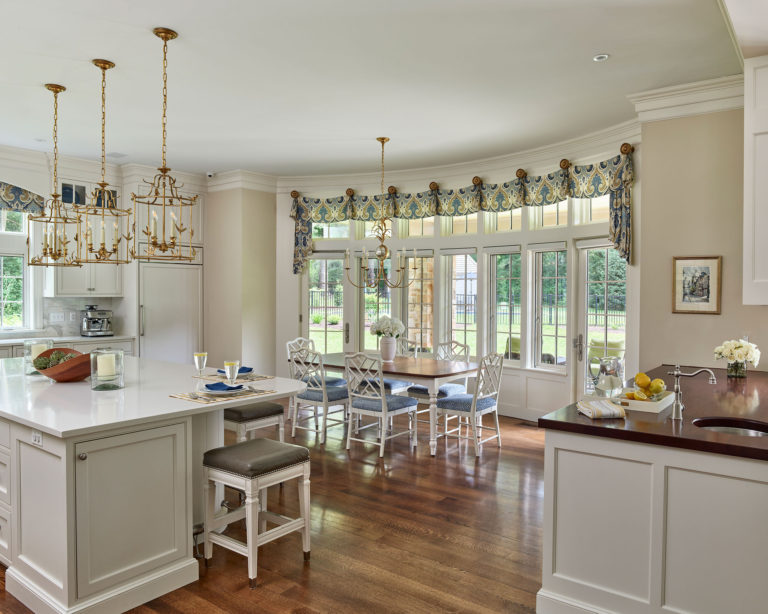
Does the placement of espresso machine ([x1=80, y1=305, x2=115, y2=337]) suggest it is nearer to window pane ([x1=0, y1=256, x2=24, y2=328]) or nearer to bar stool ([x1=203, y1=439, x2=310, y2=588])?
window pane ([x1=0, y1=256, x2=24, y2=328])

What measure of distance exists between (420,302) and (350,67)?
368 centimetres

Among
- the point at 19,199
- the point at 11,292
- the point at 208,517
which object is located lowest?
the point at 208,517

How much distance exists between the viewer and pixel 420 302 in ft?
23.3

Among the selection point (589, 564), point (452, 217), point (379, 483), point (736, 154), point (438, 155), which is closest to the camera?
point (589, 564)

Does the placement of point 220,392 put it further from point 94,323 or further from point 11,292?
point 11,292

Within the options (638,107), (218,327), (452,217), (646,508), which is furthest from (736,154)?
(218,327)

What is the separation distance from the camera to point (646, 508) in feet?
7.42

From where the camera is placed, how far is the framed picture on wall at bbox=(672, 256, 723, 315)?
4.09 metres

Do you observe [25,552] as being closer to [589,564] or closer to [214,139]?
[589,564]

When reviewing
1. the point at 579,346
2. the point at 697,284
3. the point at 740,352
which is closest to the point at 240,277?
the point at 579,346

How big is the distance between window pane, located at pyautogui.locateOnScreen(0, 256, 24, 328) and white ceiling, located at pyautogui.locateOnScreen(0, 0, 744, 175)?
1.33 m

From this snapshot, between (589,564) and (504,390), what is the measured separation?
4159 mm

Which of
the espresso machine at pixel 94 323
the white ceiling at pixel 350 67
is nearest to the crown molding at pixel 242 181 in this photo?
the white ceiling at pixel 350 67

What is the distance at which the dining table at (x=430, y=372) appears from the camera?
4.89 metres
